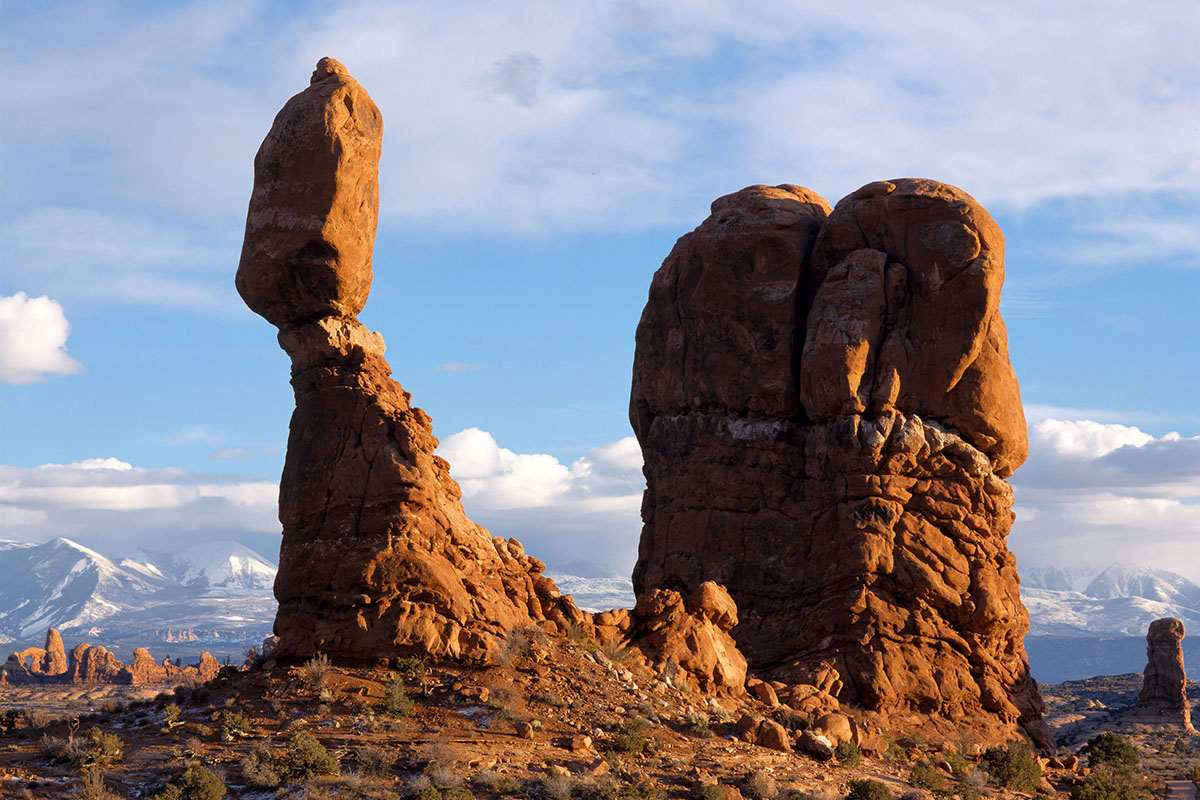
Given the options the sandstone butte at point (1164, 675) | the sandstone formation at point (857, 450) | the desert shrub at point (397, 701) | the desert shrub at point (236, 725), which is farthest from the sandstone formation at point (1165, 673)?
the desert shrub at point (236, 725)

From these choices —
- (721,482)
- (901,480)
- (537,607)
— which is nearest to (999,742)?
(901,480)

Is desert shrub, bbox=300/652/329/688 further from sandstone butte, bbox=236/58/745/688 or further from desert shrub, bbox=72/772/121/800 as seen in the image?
desert shrub, bbox=72/772/121/800

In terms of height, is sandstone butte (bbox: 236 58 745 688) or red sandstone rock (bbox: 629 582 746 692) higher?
sandstone butte (bbox: 236 58 745 688)

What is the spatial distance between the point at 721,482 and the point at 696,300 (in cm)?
621

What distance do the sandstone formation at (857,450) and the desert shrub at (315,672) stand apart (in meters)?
Answer: 14.4

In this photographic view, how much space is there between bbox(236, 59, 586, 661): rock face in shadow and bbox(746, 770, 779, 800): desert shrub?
20.5ft

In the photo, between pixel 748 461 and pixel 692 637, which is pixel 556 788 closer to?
pixel 692 637

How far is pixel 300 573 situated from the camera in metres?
26.9

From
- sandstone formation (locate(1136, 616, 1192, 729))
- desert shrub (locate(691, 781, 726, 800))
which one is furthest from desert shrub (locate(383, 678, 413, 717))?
sandstone formation (locate(1136, 616, 1192, 729))

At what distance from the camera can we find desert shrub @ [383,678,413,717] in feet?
79.0

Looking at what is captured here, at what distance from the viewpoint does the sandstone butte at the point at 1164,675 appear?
258 ft

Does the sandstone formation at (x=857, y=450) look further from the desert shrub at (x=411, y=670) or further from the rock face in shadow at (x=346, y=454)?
the desert shrub at (x=411, y=670)

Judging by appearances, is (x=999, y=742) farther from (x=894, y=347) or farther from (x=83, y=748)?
(x=83, y=748)

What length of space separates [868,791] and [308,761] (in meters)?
10.5
